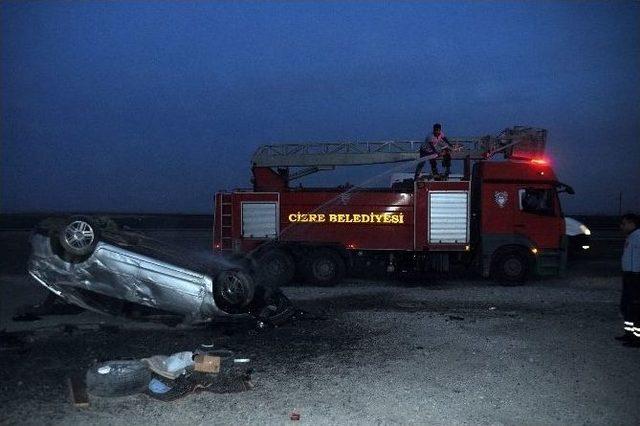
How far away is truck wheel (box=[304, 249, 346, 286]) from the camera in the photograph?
12.4 m

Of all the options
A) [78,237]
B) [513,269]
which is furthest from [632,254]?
[78,237]

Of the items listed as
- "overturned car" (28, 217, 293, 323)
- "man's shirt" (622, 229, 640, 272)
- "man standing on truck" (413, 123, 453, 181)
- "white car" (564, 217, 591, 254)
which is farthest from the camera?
"white car" (564, 217, 591, 254)

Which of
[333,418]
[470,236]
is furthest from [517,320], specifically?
[333,418]

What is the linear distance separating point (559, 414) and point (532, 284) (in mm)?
8385

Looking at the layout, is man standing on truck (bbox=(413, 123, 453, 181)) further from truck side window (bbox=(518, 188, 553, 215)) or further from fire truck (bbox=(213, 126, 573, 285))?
truck side window (bbox=(518, 188, 553, 215))

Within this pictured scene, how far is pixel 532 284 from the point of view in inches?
499

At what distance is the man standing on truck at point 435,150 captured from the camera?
13.2 metres

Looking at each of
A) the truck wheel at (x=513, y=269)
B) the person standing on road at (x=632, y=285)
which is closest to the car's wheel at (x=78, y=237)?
the person standing on road at (x=632, y=285)

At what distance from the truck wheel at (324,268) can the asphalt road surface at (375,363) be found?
205 centimetres

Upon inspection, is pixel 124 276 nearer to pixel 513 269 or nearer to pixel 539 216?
pixel 513 269

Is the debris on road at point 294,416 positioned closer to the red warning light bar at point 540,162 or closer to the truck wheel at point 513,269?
the truck wheel at point 513,269

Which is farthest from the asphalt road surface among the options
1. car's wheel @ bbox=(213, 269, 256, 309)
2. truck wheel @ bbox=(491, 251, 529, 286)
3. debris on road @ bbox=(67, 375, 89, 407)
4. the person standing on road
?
truck wheel @ bbox=(491, 251, 529, 286)

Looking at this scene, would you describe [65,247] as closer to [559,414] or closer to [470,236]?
[559,414]

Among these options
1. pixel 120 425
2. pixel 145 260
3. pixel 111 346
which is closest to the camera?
pixel 120 425
